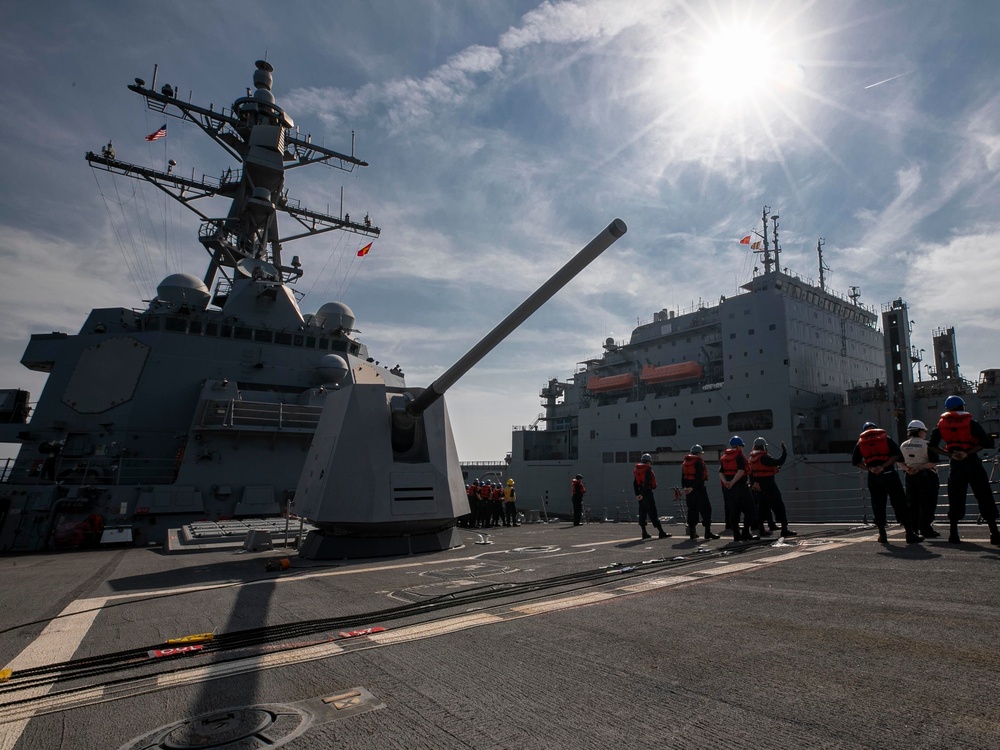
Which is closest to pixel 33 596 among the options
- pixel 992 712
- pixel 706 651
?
pixel 706 651

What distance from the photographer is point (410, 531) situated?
7.04 m

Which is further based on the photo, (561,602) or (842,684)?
(561,602)

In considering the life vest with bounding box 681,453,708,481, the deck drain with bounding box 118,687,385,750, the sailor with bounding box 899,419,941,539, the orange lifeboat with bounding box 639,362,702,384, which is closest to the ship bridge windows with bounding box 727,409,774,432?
the orange lifeboat with bounding box 639,362,702,384

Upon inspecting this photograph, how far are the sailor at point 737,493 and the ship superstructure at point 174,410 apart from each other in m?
9.87

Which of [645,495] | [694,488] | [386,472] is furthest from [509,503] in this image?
[386,472]

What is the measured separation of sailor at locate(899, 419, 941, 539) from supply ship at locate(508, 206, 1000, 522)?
46.3ft

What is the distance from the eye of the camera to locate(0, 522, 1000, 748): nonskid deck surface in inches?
64.6

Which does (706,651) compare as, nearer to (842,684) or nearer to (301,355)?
(842,684)

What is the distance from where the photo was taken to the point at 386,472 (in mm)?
6941

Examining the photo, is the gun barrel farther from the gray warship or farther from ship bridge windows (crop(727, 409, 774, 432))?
ship bridge windows (crop(727, 409, 774, 432))

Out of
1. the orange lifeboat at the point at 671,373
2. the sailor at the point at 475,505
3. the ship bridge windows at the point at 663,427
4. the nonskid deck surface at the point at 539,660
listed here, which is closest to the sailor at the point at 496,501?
the sailor at the point at 475,505

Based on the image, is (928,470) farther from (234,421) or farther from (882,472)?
(234,421)

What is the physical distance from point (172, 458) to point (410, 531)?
9259 mm

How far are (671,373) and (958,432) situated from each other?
2225cm
